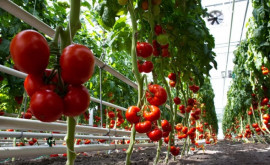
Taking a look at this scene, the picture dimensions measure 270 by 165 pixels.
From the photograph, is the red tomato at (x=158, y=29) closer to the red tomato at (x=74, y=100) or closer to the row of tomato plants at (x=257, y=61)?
the red tomato at (x=74, y=100)

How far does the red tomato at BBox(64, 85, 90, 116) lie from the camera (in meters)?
0.40

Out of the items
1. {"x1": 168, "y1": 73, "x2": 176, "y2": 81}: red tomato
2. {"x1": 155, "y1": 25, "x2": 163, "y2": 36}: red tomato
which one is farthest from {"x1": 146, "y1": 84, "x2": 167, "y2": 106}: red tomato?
{"x1": 168, "y1": 73, "x2": 176, "y2": 81}: red tomato

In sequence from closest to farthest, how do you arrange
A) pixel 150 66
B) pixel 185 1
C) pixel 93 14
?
pixel 150 66 → pixel 185 1 → pixel 93 14

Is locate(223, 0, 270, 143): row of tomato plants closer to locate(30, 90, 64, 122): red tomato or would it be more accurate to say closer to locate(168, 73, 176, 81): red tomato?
locate(168, 73, 176, 81): red tomato

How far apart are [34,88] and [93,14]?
3.21 m

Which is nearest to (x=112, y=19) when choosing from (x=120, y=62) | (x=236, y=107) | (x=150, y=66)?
(x=150, y=66)

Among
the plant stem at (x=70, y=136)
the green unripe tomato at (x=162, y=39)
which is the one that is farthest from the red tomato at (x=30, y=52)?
the green unripe tomato at (x=162, y=39)

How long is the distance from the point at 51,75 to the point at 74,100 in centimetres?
6

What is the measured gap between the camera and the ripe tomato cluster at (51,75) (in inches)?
14.8

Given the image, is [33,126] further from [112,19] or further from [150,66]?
[112,19]

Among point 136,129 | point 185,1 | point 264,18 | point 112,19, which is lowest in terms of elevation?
point 136,129

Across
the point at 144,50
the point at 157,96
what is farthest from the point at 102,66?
the point at 157,96

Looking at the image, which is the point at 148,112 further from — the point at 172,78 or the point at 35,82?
the point at 172,78

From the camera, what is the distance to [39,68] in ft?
1.28
